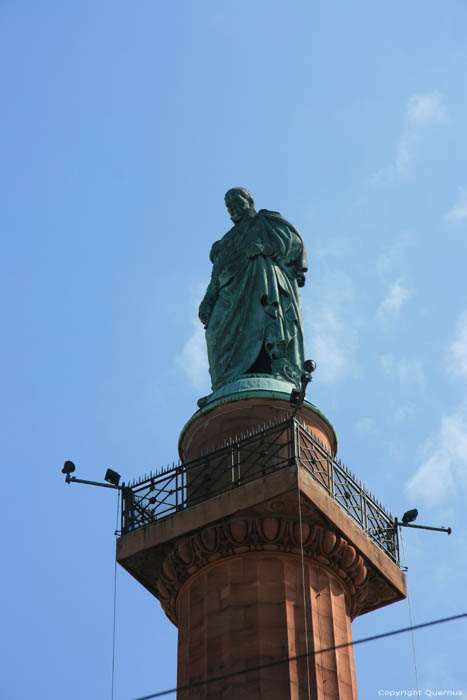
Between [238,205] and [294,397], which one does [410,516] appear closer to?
[294,397]

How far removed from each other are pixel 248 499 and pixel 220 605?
168 cm

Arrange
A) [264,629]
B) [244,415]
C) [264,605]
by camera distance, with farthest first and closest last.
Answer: [244,415] < [264,605] < [264,629]

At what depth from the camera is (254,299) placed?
2650cm

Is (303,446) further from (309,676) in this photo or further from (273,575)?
(309,676)

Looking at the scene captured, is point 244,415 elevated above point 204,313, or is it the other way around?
point 204,313

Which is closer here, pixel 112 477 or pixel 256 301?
pixel 112 477

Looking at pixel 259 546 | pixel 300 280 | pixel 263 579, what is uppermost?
pixel 300 280

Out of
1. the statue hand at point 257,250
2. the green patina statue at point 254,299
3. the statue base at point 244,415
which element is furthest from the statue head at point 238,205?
the statue base at point 244,415

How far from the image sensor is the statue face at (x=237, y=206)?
28.6m

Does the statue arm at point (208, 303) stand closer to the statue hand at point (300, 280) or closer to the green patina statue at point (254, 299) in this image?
the green patina statue at point (254, 299)

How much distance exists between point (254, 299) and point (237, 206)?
291 cm

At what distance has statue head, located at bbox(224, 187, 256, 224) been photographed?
28.6m

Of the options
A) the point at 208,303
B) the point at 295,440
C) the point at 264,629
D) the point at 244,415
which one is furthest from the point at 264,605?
the point at 208,303

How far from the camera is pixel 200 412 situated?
24.8 metres
